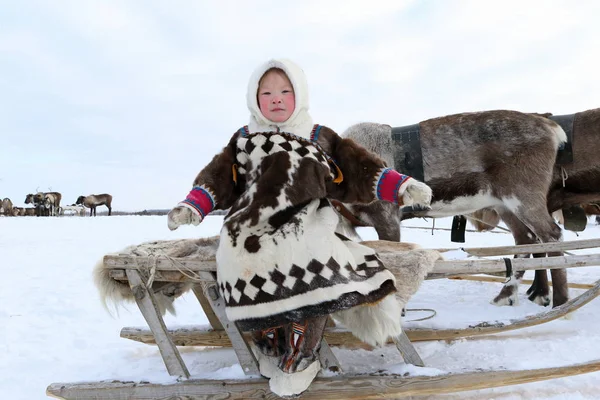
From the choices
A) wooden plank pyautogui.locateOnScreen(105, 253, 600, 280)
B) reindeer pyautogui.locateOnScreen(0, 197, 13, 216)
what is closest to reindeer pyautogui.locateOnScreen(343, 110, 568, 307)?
wooden plank pyautogui.locateOnScreen(105, 253, 600, 280)

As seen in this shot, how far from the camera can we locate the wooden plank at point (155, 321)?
2.34m

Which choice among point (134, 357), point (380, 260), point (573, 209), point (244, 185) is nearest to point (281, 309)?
point (380, 260)

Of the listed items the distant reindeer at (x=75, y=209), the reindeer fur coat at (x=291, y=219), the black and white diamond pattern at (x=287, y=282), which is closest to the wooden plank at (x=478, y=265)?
the reindeer fur coat at (x=291, y=219)

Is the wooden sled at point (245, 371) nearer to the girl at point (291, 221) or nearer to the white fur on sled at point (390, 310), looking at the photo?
the white fur on sled at point (390, 310)

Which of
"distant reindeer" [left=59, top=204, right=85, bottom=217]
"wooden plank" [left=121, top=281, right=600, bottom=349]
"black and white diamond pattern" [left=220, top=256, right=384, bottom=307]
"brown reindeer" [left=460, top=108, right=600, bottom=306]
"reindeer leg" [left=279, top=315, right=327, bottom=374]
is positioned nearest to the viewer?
"black and white diamond pattern" [left=220, top=256, right=384, bottom=307]

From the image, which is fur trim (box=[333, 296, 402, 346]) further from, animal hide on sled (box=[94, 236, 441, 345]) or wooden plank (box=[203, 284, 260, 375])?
wooden plank (box=[203, 284, 260, 375])

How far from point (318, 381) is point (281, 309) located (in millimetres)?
586

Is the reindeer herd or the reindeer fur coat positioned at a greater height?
the reindeer fur coat

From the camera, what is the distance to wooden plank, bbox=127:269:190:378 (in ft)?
7.68

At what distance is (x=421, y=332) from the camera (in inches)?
124

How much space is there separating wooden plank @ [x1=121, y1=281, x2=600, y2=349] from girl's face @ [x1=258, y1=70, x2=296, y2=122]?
1.70 meters

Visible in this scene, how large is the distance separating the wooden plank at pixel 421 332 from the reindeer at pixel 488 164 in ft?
3.27

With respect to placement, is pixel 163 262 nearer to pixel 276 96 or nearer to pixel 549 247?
pixel 276 96

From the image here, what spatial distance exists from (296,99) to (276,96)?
0.35ft
